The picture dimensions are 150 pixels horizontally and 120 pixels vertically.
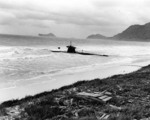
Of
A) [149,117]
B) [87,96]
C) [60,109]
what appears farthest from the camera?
[87,96]

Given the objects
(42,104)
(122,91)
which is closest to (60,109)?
(42,104)

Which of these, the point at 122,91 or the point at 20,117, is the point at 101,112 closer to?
the point at 20,117

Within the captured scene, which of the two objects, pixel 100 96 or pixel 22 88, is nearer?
pixel 100 96

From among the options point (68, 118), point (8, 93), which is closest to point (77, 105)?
point (68, 118)

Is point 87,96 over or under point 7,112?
over

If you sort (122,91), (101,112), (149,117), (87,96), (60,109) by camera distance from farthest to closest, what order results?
(122,91)
(87,96)
(60,109)
(101,112)
(149,117)

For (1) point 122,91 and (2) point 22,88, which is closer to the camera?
(1) point 122,91

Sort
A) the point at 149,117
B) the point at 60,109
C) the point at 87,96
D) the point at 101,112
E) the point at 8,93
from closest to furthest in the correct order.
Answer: the point at 149,117
the point at 101,112
the point at 60,109
the point at 87,96
the point at 8,93

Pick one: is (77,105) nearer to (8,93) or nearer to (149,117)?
(149,117)

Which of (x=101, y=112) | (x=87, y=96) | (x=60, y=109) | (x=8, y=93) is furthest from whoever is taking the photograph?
(x=8, y=93)
